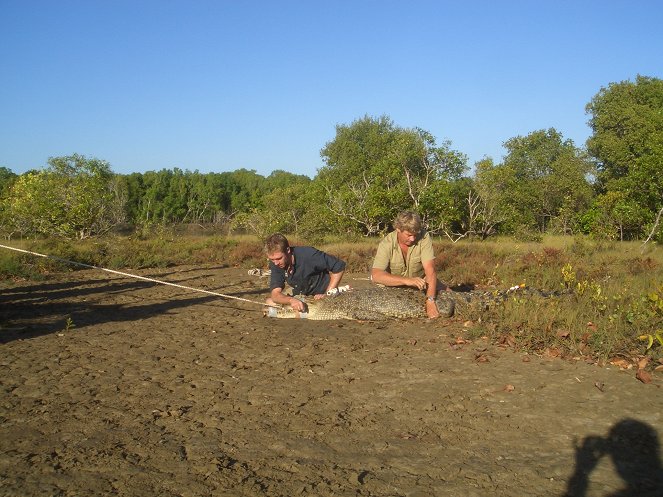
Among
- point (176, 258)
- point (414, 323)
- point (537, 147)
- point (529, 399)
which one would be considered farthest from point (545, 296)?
point (537, 147)

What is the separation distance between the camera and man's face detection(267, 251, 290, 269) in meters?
7.35

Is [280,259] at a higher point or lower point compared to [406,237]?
lower

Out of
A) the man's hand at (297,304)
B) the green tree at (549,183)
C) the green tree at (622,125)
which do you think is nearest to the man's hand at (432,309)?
the man's hand at (297,304)

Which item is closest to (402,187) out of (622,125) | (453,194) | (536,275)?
(453,194)

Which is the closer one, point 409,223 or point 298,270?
point 409,223

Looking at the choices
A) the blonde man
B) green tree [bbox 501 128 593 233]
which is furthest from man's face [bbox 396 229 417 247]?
green tree [bbox 501 128 593 233]

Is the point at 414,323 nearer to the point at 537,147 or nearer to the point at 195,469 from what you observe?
the point at 195,469

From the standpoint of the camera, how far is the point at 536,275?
38.8 ft

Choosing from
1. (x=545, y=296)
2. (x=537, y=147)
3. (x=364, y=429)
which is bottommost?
(x=364, y=429)

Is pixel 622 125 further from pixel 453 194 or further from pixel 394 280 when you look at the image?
pixel 394 280

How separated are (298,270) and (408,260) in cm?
153

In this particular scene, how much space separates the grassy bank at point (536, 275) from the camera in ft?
20.2

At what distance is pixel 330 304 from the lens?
8.07 m

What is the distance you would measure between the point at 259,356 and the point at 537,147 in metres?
45.9
